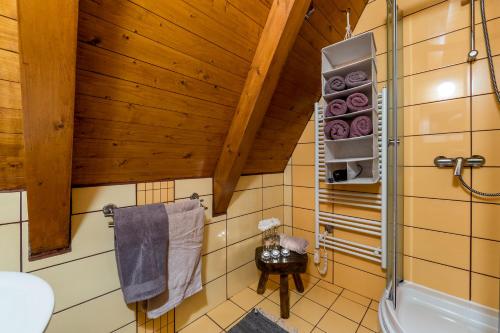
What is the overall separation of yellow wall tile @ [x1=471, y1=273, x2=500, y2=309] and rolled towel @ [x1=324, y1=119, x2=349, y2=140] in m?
1.05

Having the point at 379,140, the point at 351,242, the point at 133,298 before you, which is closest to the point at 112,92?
the point at 133,298

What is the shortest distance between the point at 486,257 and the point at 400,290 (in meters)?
0.49

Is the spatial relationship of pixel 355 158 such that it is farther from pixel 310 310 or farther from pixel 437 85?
pixel 310 310

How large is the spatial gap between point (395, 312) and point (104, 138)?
1.75 meters

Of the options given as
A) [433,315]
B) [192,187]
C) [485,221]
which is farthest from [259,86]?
[433,315]

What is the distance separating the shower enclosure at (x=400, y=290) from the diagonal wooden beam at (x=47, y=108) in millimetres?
1490

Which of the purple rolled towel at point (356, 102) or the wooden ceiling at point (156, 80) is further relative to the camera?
the purple rolled towel at point (356, 102)

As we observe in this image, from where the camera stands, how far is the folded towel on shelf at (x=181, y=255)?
1154mm

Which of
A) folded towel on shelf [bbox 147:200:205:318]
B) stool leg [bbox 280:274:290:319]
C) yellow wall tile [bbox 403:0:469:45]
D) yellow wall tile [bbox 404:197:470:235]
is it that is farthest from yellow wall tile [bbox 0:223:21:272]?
yellow wall tile [bbox 403:0:469:45]

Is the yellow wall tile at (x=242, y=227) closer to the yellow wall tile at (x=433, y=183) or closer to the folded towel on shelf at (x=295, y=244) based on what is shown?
the folded towel on shelf at (x=295, y=244)

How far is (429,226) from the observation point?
4.36 ft

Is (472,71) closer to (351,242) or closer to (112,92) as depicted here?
(351,242)

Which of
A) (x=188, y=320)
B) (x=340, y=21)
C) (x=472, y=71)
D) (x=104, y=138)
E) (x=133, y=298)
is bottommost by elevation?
(x=188, y=320)

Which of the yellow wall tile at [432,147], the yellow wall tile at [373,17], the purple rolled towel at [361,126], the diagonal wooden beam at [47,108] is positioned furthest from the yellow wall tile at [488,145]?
the diagonal wooden beam at [47,108]
